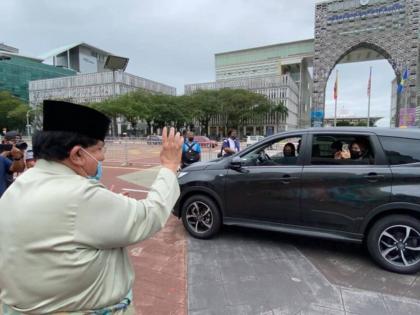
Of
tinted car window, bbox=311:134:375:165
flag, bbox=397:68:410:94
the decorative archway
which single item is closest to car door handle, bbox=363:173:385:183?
tinted car window, bbox=311:134:375:165

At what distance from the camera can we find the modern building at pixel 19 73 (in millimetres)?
70062

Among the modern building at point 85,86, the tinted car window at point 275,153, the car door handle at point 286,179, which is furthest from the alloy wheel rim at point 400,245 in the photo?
the modern building at point 85,86

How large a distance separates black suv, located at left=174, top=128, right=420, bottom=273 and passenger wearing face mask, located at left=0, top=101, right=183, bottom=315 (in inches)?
111

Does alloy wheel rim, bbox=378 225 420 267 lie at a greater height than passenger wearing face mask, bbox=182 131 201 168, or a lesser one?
lesser

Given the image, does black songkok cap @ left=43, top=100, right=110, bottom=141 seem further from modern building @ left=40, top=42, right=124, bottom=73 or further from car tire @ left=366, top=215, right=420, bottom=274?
modern building @ left=40, top=42, right=124, bottom=73

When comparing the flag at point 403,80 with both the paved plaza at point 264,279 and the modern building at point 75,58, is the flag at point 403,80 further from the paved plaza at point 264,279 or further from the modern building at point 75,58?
the modern building at point 75,58

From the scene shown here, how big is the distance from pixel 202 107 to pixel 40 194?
5354 cm

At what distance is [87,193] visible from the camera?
97 cm

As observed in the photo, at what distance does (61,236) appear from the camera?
3.10 ft

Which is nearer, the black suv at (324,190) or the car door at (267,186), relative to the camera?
the black suv at (324,190)

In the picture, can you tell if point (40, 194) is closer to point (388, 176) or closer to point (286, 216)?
point (286, 216)

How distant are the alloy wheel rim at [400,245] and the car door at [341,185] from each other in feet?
1.11

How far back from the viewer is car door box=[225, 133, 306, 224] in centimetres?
363

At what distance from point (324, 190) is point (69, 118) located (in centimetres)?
317
